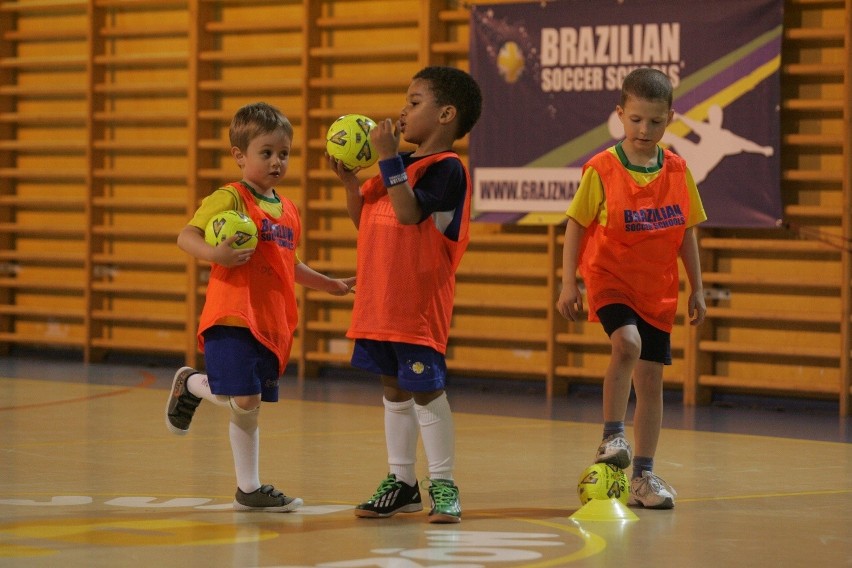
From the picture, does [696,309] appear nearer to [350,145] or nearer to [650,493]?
[650,493]

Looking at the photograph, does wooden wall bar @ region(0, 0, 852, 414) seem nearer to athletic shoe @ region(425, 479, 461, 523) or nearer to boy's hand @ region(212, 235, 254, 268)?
athletic shoe @ region(425, 479, 461, 523)

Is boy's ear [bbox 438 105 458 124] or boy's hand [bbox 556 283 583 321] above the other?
boy's ear [bbox 438 105 458 124]

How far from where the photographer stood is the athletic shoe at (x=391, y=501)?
4414 millimetres

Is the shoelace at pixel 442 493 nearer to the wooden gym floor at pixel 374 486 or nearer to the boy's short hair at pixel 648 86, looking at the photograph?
the wooden gym floor at pixel 374 486

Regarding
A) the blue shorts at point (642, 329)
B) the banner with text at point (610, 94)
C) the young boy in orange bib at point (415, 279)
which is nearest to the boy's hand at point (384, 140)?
the young boy in orange bib at point (415, 279)

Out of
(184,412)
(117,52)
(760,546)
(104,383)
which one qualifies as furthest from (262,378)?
(117,52)

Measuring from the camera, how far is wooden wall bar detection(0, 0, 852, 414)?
8672 millimetres

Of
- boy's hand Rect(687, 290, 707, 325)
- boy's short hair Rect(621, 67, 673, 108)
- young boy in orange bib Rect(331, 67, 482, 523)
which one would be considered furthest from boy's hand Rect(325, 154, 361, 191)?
boy's hand Rect(687, 290, 707, 325)

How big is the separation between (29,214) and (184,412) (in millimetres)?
7648

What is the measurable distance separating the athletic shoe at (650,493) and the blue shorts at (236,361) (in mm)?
1277

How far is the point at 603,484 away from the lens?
4.56 m

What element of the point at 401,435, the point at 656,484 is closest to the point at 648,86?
the point at 656,484

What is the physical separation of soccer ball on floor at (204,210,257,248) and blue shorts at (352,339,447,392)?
472 millimetres

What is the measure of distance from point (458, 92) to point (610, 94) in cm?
469
